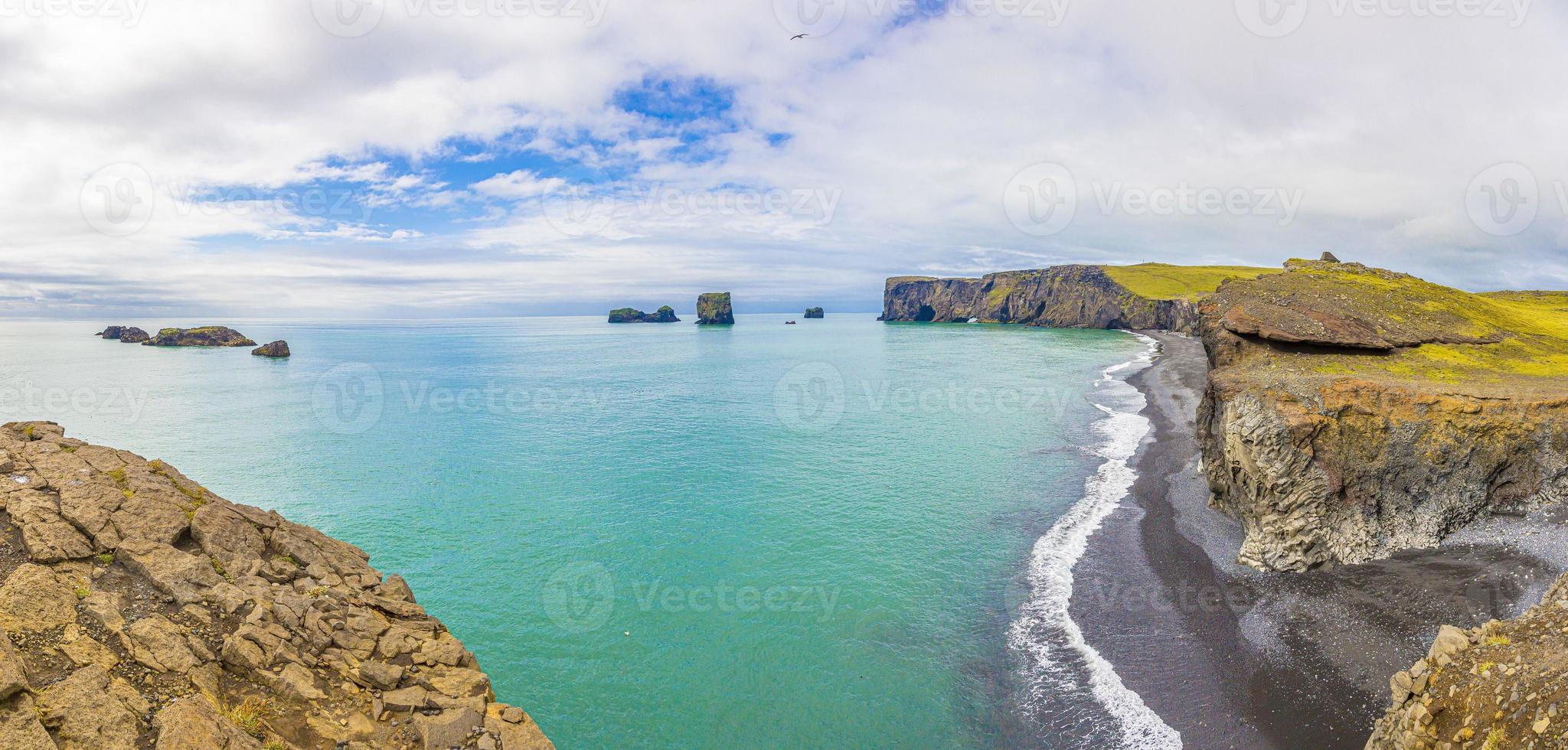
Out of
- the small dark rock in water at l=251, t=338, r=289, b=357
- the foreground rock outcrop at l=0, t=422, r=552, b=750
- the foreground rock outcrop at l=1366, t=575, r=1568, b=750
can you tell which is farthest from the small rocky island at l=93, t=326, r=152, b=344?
the foreground rock outcrop at l=1366, t=575, r=1568, b=750

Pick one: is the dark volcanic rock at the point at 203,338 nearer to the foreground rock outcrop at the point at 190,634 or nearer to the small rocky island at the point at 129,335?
the small rocky island at the point at 129,335

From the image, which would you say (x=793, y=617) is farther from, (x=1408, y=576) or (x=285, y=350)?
(x=285, y=350)

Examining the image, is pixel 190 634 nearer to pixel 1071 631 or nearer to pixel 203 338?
pixel 1071 631

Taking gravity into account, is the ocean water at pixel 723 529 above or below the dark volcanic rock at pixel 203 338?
below

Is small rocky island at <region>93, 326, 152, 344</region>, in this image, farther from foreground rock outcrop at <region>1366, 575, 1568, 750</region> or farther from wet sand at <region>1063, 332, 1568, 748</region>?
foreground rock outcrop at <region>1366, 575, 1568, 750</region>

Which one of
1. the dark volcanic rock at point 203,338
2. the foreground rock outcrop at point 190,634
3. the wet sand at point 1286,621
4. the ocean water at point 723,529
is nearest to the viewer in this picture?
the foreground rock outcrop at point 190,634

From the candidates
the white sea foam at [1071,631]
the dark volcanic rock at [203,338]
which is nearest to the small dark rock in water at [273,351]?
the dark volcanic rock at [203,338]

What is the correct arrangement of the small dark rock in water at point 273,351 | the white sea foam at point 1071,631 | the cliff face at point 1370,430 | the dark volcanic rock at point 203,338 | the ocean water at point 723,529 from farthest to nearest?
the dark volcanic rock at point 203,338 → the small dark rock in water at point 273,351 → the cliff face at point 1370,430 → the ocean water at point 723,529 → the white sea foam at point 1071,631
